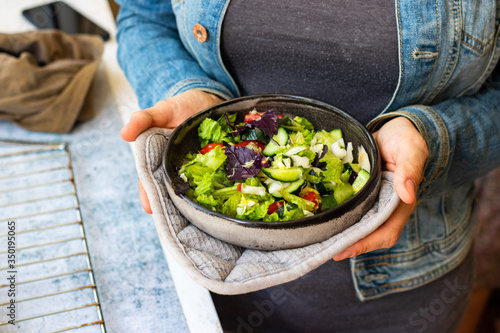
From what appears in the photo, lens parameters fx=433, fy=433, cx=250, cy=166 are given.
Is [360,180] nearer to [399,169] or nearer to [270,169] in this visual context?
[399,169]

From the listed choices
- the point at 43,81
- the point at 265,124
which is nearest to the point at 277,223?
the point at 265,124

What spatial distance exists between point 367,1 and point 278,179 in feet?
1.74

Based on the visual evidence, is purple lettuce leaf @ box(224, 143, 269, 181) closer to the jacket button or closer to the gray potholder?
the gray potholder

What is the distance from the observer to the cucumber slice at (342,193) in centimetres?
91

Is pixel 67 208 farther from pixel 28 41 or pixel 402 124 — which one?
pixel 402 124

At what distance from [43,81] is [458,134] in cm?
139

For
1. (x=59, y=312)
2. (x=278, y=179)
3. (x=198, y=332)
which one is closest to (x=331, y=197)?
(x=278, y=179)

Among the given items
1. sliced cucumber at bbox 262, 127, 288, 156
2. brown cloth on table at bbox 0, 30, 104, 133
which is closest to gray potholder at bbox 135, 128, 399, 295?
sliced cucumber at bbox 262, 127, 288, 156

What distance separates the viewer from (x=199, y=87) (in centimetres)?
125

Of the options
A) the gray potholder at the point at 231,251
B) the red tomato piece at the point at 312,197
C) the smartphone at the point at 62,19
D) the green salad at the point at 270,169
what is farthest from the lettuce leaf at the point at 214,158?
the smartphone at the point at 62,19

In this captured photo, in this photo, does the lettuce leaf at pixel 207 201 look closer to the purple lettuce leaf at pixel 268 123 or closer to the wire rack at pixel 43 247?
the purple lettuce leaf at pixel 268 123

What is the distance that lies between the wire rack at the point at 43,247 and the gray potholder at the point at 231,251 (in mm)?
288

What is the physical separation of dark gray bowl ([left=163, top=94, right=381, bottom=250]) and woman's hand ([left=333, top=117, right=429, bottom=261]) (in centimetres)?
6

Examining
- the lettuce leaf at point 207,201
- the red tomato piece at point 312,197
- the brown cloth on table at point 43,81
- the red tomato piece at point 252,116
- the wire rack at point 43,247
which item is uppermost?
the red tomato piece at point 312,197
